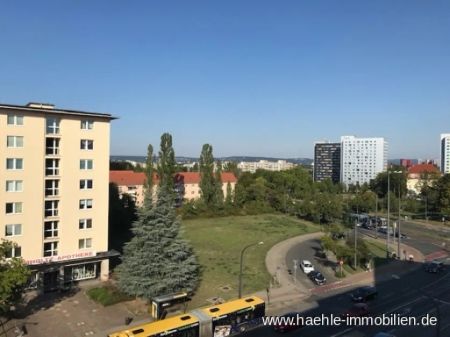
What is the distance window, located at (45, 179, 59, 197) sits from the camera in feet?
135

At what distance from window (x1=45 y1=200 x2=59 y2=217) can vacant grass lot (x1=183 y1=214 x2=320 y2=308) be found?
13149 millimetres

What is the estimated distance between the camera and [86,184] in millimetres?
43469

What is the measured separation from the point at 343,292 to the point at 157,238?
20.0 meters

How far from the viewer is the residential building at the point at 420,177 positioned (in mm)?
128250

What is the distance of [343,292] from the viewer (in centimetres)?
4309

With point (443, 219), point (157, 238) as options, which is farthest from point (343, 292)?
point (443, 219)

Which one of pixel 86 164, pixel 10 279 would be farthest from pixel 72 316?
pixel 86 164

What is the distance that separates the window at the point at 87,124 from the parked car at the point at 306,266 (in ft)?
97.8

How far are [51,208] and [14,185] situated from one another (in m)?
4.23

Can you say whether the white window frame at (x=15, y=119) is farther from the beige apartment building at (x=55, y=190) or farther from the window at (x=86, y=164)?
the window at (x=86, y=164)

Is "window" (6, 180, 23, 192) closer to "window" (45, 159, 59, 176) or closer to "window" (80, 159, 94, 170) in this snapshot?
"window" (45, 159, 59, 176)

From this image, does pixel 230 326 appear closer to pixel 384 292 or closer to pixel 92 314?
pixel 92 314

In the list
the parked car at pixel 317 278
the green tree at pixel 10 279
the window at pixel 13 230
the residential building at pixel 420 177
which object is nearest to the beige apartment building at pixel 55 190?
the window at pixel 13 230

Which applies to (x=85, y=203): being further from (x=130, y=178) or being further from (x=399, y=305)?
(x=130, y=178)
